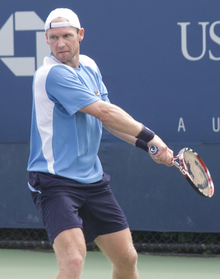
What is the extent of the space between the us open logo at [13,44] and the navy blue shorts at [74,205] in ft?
5.72

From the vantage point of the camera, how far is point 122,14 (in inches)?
146

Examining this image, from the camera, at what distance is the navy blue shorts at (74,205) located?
2.03m

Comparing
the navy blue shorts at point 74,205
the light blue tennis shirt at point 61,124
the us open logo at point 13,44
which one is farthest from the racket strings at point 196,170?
the us open logo at point 13,44

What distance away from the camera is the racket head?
234 cm

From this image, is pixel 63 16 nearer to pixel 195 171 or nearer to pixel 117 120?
pixel 117 120

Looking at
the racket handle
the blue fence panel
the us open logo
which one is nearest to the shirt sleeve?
the racket handle

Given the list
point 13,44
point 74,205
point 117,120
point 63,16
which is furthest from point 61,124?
point 13,44

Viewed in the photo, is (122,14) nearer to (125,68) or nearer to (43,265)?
(125,68)

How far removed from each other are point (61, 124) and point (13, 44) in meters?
1.94

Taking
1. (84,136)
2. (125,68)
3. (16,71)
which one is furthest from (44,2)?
(84,136)

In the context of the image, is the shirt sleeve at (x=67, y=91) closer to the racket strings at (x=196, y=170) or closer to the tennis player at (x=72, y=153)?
the tennis player at (x=72, y=153)

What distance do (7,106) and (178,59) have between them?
145cm

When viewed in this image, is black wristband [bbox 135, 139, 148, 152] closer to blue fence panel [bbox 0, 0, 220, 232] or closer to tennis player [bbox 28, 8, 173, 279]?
tennis player [bbox 28, 8, 173, 279]

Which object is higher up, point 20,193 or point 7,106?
point 7,106
